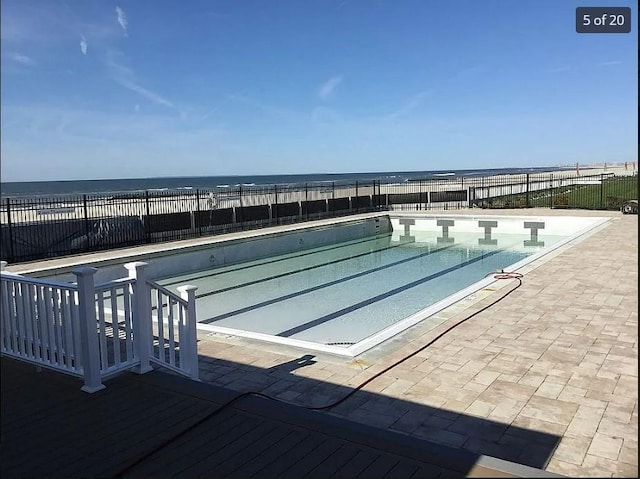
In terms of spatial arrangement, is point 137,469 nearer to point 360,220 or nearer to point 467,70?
point 360,220

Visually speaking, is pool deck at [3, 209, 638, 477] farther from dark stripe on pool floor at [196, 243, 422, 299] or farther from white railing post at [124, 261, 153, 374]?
dark stripe on pool floor at [196, 243, 422, 299]

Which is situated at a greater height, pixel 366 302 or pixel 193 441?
pixel 193 441

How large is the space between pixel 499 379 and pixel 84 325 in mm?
3118

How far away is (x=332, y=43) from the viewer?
21.4m

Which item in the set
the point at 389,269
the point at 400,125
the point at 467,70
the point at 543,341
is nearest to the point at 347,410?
the point at 543,341

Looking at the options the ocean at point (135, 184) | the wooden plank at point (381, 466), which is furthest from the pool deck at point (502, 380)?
the ocean at point (135, 184)

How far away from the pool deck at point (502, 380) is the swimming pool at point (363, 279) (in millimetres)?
515

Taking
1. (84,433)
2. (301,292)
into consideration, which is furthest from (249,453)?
(301,292)

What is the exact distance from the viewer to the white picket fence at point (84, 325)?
365 centimetres

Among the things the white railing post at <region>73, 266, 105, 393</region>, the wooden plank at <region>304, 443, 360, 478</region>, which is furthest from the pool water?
the wooden plank at <region>304, 443, 360, 478</region>

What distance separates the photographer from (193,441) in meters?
2.90

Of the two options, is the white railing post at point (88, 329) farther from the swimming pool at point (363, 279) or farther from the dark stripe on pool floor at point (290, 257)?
the dark stripe on pool floor at point (290, 257)

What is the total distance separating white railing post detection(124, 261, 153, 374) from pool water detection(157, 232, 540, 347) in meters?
2.74

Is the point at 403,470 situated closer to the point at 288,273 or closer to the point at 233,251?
the point at 288,273
